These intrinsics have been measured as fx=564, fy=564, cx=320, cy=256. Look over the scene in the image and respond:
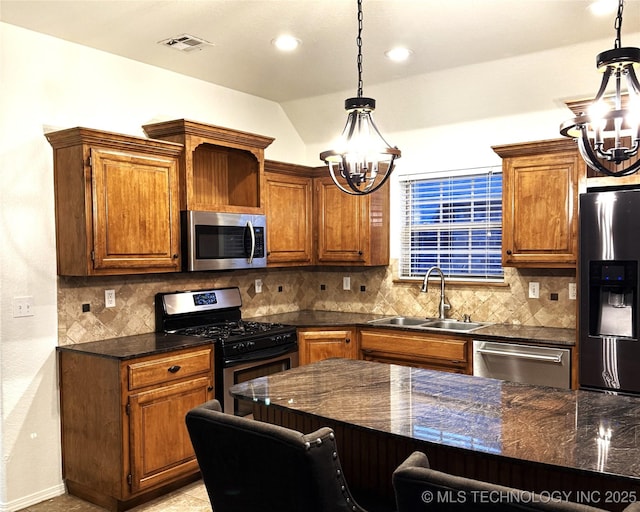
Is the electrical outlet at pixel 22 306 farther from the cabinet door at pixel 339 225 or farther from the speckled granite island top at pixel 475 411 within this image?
the cabinet door at pixel 339 225

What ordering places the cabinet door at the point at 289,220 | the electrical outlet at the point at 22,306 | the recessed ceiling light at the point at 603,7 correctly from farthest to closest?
the cabinet door at the point at 289,220, the electrical outlet at the point at 22,306, the recessed ceiling light at the point at 603,7

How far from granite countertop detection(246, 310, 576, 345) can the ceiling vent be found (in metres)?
2.14

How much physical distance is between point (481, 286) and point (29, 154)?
3.34 metres

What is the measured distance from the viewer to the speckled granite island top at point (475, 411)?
1.64m

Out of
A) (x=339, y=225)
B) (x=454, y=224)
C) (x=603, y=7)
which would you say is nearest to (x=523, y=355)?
(x=454, y=224)

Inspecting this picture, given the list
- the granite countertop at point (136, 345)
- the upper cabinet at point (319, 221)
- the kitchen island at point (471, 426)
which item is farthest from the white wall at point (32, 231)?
the kitchen island at point (471, 426)

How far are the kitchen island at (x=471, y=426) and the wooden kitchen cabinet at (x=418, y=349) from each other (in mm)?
1388

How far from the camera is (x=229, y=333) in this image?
3.99 metres

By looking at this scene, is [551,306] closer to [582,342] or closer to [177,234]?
[582,342]

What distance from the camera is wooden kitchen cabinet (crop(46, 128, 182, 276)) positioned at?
335 cm

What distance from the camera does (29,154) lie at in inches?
135

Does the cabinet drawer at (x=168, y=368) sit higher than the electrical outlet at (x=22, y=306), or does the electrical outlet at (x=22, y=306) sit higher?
the electrical outlet at (x=22, y=306)

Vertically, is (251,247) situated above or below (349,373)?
above

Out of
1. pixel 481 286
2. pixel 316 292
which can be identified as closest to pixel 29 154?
pixel 316 292
